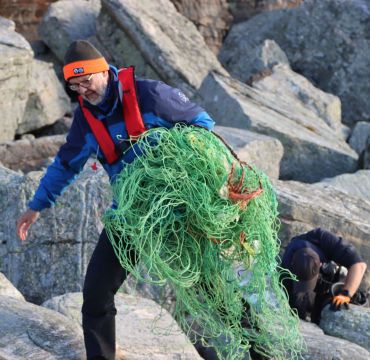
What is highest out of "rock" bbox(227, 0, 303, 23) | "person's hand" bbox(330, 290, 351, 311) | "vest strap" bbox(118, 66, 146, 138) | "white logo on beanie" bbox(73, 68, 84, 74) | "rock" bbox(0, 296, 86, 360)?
"white logo on beanie" bbox(73, 68, 84, 74)

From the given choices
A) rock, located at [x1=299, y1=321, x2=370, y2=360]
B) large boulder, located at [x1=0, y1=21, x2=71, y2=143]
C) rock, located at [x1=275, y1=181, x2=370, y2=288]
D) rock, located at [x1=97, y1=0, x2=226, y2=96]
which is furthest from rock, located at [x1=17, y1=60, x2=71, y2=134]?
rock, located at [x1=299, y1=321, x2=370, y2=360]

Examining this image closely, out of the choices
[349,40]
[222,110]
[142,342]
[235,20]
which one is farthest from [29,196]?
[235,20]

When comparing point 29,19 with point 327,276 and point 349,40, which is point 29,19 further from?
Result: point 327,276

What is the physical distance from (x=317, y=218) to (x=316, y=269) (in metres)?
1.13

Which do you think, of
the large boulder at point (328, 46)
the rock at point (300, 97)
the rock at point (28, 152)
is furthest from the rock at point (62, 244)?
the large boulder at point (328, 46)

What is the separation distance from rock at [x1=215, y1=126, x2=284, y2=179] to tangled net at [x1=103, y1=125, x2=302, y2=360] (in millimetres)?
3918

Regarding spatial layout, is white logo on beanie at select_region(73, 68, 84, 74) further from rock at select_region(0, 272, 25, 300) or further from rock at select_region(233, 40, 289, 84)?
rock at select_region(233, 40, 289, 84)

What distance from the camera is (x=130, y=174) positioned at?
464 centimetres

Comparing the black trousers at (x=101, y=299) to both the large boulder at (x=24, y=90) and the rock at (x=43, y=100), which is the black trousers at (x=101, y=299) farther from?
the rock at (x=43, y=100)

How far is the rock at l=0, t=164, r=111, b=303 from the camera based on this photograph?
6.75m

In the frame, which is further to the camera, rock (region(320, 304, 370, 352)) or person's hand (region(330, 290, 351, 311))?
person's hand (region(330, 290, 351, 311))

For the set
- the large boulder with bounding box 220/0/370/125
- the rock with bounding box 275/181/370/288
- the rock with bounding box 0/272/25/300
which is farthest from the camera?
the large boulder with bounding box 220/0/370/125

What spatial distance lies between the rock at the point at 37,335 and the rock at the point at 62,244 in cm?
128

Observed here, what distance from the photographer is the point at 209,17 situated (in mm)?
16672
